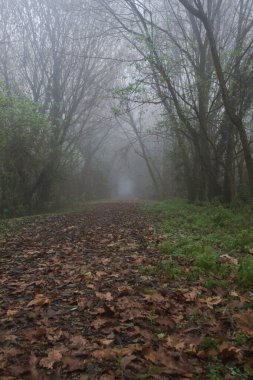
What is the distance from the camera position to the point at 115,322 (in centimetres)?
392

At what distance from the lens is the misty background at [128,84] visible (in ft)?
45.5

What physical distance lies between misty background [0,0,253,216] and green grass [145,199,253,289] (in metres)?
2.76

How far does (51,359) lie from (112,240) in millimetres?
5482

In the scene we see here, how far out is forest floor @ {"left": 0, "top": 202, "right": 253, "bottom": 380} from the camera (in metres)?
3.08

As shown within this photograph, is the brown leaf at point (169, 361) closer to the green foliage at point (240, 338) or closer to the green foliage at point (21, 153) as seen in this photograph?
the green foliage at point (240, 338)

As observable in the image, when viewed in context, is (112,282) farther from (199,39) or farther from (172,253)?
(199,39)

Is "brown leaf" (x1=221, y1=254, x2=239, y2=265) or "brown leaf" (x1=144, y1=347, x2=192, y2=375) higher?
"brown leaf" (x1=221, y1=254, x2=239, y2=265)

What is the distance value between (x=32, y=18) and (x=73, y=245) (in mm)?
15868

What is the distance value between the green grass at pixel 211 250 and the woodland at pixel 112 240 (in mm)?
31

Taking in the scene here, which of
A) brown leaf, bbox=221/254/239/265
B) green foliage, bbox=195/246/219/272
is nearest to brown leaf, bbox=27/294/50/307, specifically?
green foliage, bbox=195/246/219/272

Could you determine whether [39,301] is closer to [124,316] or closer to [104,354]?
[124,316]

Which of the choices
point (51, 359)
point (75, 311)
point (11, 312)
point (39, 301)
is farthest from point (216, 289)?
point (11, 312)

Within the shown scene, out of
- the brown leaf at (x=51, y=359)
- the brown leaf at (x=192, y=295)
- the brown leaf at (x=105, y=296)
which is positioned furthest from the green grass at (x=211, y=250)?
the brown leaf at (x=51, y=359)

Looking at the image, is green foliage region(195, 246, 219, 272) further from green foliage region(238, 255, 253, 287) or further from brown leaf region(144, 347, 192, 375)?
brown leaf region(144, 347, 192, 375)
